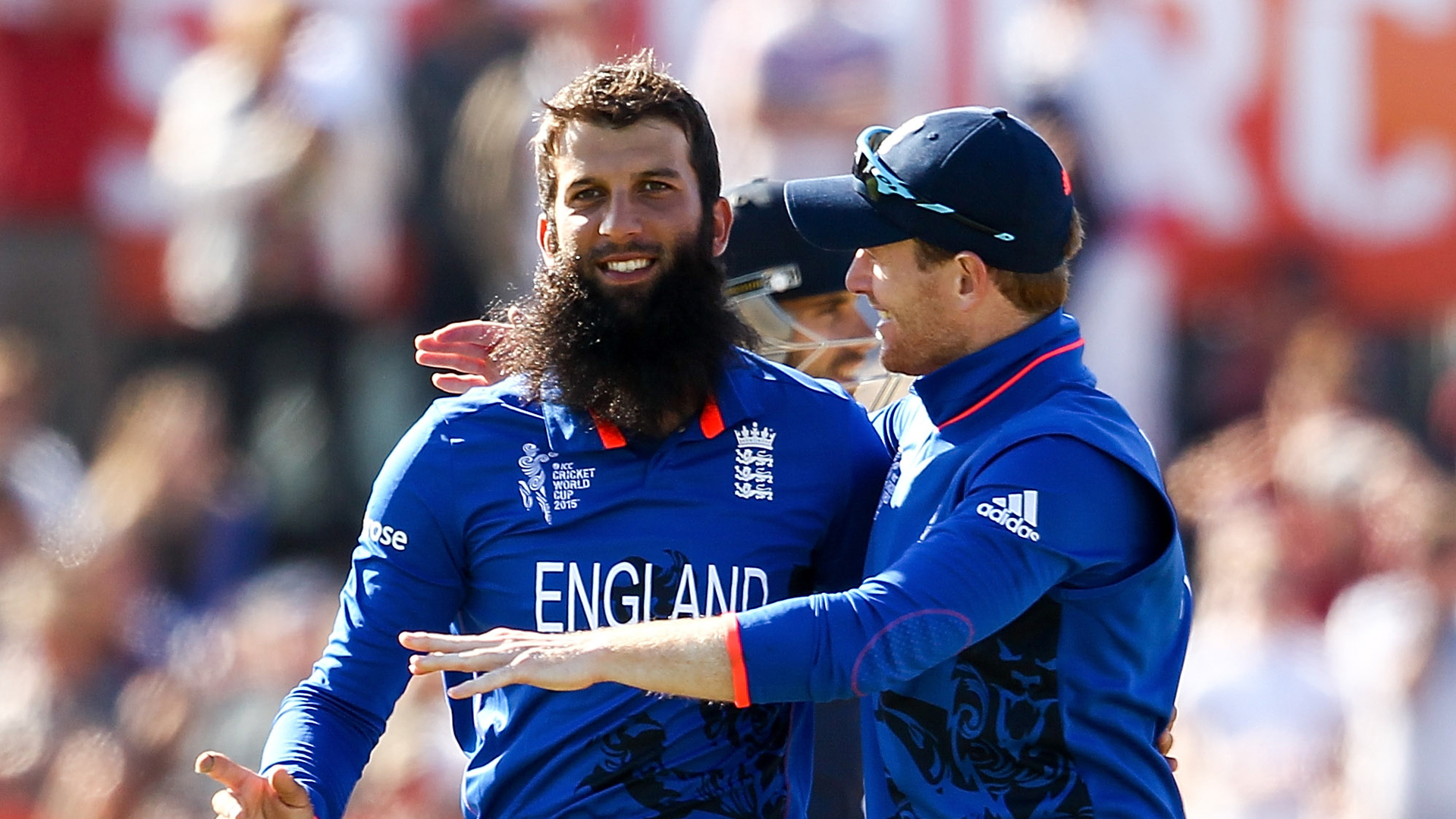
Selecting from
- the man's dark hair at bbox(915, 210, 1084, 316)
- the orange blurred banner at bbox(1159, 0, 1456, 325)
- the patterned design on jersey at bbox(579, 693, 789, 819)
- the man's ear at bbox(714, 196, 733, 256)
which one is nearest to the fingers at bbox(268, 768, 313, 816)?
the patterned design on jersey at bbox(579, 693, 789, 819)

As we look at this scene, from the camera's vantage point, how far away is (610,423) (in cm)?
319

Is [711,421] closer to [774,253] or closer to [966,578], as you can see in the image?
[966,578]

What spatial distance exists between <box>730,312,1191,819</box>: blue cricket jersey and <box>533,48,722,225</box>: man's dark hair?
52cm

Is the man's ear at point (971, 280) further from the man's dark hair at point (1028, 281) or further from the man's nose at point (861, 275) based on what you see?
the man's nose at point (861, 275)

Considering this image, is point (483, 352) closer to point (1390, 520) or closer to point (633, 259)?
point (633, 259)

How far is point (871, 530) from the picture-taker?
10.4 feet

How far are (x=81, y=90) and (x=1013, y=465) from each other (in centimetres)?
568

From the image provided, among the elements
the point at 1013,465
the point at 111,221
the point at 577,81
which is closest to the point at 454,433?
the point at 577,81

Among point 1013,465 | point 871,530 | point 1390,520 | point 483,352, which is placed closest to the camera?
point 1013,465

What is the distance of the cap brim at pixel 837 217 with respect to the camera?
3119 millimetres

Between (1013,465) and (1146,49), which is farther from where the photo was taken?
(1146,49)

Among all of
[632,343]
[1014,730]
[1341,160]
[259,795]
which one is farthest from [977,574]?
[1341,160]

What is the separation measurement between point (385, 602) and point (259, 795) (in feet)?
1.16

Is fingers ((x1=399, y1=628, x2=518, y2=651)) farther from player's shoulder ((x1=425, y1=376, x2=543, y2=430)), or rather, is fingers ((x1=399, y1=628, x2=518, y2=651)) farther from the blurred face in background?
the blurred face in background
